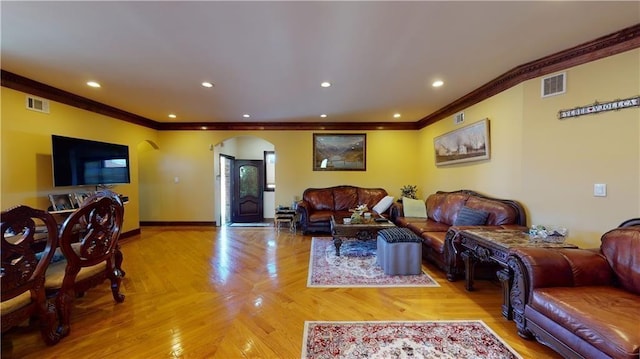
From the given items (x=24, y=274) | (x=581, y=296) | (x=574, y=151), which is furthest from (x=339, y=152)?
(x=24, y=274)

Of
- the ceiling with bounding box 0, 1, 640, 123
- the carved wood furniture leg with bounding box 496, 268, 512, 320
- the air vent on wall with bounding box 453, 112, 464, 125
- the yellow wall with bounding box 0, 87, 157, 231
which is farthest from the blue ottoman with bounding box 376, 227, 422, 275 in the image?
the yellow wall with bounding box 0, 87, 157, 231

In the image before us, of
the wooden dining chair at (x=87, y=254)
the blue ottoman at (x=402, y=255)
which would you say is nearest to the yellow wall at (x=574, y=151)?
the blue ottoman at (x=402, y=255)

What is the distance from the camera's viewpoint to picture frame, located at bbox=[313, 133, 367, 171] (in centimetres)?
651

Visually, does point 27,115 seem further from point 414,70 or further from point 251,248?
point 414,70

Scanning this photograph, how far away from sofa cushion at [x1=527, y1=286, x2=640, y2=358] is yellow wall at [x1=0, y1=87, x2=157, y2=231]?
5800 mm

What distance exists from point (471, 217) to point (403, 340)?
2179 mm

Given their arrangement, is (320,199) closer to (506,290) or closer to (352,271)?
(352,271)

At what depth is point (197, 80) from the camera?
3.55m

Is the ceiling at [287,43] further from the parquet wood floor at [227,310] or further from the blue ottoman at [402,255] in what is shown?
the parquet wood floor at [227,310]

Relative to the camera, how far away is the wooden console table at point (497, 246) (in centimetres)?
231

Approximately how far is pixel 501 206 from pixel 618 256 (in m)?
1.38

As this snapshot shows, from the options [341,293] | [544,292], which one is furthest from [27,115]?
[544,292]

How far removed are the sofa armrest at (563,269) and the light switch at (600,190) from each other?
87cm

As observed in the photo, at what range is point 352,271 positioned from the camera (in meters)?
3.53
